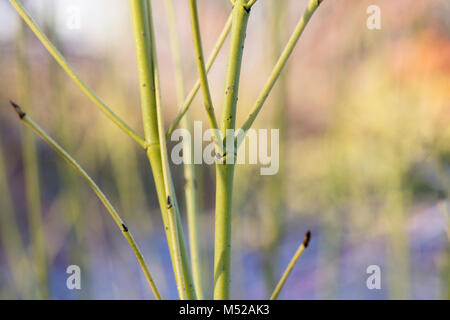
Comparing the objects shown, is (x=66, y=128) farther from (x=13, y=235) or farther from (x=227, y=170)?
(x=227, y=170)

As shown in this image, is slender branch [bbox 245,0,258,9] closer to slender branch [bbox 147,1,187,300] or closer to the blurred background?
slender branch [bbox 147,1,187,300]

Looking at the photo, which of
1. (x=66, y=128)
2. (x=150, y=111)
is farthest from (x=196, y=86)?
(x=66, y=128)

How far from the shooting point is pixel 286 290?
159cm

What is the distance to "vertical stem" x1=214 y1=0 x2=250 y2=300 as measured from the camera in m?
0.17

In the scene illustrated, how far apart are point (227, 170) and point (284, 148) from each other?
44cm

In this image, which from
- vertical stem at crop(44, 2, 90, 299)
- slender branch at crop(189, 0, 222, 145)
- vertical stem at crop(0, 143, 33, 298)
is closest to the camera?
slender branch at crop(189, 0, 222, 145)

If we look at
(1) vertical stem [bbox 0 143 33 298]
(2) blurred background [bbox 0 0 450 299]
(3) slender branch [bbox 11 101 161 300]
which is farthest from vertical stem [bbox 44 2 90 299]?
(3) slender branch [bbox 11 101 161 300]

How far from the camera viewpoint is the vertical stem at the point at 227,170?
0.17 meters

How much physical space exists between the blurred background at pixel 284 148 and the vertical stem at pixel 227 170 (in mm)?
311

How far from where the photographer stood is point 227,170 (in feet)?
0.59

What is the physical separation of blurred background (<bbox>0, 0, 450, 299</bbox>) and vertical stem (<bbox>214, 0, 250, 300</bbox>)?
0.31m
